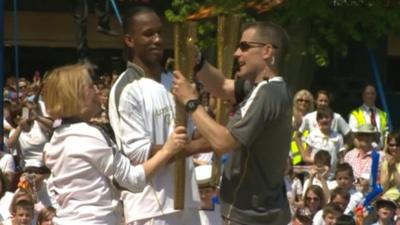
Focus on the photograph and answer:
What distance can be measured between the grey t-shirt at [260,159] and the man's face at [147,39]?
60 centimetres

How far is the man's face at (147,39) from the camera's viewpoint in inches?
278

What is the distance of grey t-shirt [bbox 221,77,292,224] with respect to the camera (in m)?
6.65

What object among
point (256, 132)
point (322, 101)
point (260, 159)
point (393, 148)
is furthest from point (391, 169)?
point (256, 132)

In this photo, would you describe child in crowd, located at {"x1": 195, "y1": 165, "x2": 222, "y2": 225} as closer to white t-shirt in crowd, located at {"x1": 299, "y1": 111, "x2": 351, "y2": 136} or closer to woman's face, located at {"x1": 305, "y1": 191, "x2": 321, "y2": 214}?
woman's face, located at {"x1": 305, "y1": 191, "x2": 321, "y2": 214}

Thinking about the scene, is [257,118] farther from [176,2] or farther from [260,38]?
[176,2]

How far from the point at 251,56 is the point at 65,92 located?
1081mm

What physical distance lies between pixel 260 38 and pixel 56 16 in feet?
66.7

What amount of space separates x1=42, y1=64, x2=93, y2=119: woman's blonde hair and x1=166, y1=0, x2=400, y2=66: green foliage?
1082 centimetres

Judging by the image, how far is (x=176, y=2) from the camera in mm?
19734

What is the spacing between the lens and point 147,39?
23.2 feet

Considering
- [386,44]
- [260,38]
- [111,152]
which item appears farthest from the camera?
[386,44]

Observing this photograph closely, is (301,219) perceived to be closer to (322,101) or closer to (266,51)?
(322,101)

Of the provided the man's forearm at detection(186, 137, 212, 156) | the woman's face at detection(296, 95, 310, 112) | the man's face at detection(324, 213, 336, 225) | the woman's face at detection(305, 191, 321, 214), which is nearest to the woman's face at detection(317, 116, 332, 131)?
the woman's face at detection(296, 95, 310, 112)

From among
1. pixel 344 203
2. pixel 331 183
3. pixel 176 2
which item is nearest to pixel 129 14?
pixel 344 203
